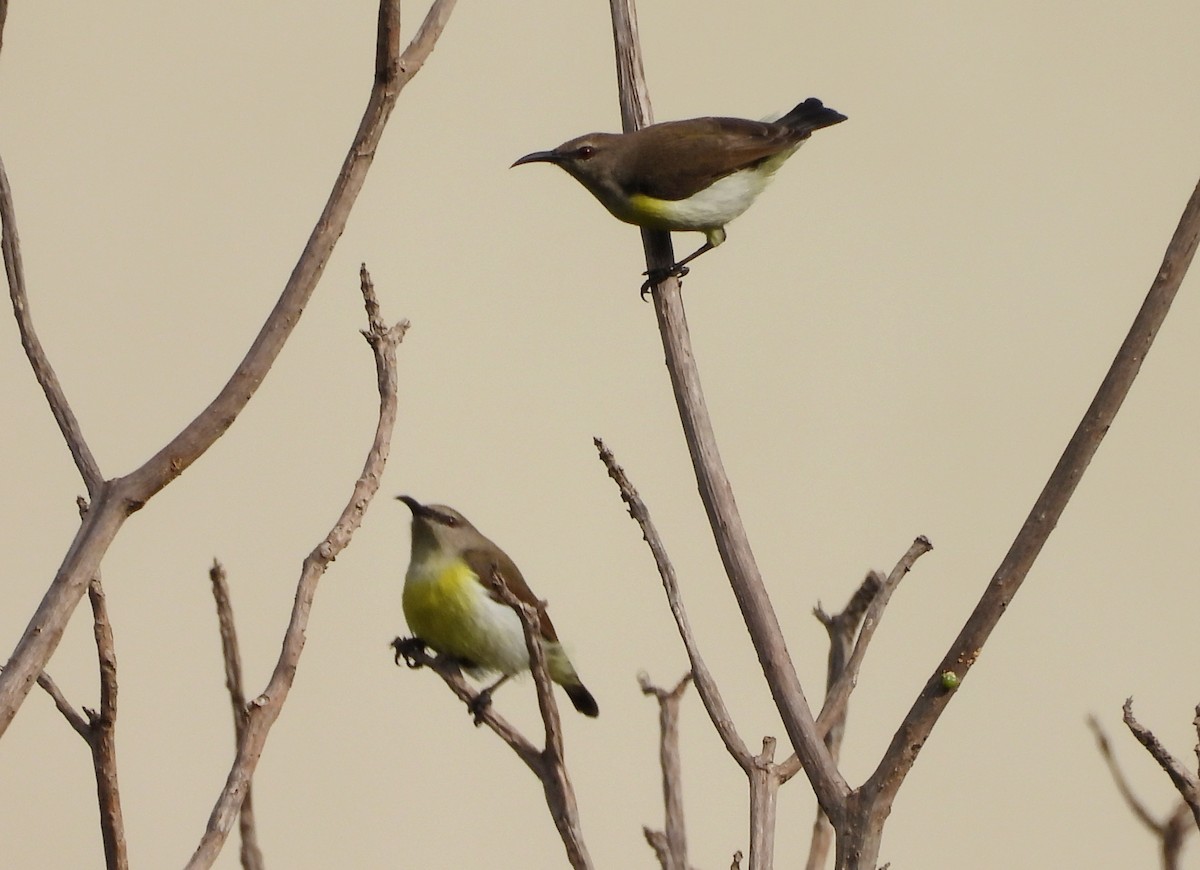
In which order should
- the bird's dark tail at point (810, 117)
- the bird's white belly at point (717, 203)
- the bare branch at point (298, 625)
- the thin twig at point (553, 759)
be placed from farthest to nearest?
1. the bird's dark tail at point (810, 117)
2. the bird's white belly at point (717, 203)
3. the thin twig at point (553, 759)
4. the bare branch at point (298, 625)

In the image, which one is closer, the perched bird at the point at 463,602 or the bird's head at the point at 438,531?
the perched bird at the point at 463,602

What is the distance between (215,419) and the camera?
137 centimetres

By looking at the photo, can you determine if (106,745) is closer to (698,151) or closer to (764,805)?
(764,805)

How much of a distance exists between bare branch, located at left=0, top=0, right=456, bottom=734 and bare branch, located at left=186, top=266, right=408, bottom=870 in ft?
0.81

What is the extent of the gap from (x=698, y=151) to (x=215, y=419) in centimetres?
268

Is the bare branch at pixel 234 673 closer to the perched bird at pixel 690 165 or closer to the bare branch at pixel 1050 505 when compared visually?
the bare branch at pixel 1050 505

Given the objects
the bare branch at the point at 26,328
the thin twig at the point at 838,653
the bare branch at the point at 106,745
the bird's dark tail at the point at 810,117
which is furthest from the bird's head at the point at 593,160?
the bare branch at the point at 106,745

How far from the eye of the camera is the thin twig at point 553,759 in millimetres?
1547

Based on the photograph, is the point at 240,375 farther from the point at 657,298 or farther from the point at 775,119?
the point at 775,119

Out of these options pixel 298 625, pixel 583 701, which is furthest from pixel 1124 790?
pixel 583 701

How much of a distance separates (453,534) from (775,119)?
164 centimetres

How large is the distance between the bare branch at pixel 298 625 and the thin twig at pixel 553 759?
210 mm

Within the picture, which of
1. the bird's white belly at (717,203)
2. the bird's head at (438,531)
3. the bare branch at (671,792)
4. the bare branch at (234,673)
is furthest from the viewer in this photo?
the bird's white belly at (717,203)

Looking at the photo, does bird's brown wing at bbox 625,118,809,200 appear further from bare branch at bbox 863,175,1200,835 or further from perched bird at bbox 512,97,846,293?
bare branch at bbox 863,175,1200,835
